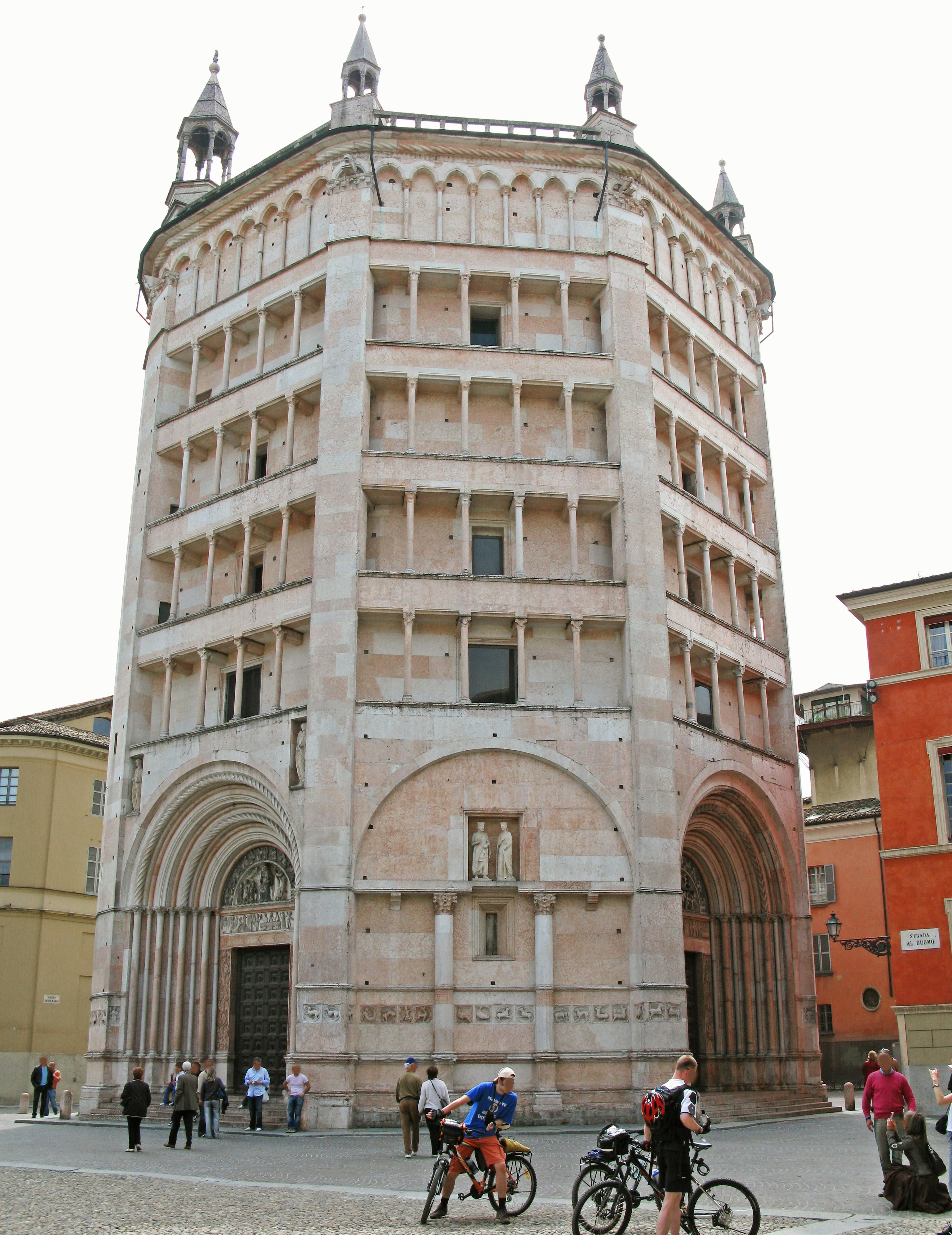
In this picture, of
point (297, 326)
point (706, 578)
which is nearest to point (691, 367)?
point (706, 578)

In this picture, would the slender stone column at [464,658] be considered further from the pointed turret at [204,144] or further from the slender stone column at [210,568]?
the pointed turret at [204,144]

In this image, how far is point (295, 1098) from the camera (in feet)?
84.3

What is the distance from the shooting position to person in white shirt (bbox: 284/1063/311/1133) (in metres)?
25.6

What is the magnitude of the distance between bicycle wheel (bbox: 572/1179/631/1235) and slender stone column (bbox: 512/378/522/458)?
22167 mm

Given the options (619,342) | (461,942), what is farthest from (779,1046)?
(619,342)

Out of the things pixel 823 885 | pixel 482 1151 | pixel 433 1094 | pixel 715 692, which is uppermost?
pixel 715 692

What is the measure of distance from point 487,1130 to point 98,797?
37.2 metres

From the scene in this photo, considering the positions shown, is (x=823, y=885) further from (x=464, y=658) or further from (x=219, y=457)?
(x=219, y=457)

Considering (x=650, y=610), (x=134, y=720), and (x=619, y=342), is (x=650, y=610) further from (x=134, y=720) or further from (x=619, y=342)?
(x=134, y=720)

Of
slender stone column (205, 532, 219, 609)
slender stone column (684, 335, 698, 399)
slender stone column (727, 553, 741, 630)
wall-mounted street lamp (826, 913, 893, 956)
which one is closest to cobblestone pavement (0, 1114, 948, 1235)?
wall-mounted street lamp (826, 913, 893, 956)

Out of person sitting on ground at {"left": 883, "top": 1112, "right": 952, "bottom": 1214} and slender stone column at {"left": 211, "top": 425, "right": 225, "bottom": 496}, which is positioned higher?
slender stone column at {"left": 211, "top": 425, "right": 225, "bottom": 496}

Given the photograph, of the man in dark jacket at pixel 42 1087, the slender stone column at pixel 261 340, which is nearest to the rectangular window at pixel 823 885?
the slender stone column at pixel 261 340

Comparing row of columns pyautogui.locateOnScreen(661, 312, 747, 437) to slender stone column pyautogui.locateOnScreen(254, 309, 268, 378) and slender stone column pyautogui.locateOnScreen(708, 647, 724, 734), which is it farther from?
slender stone column pyautogui.locateOnScreen(254, 309, 268, 378)

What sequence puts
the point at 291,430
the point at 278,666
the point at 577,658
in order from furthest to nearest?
the point at 291,430 < the point at 278,666 < the point at 577,658
